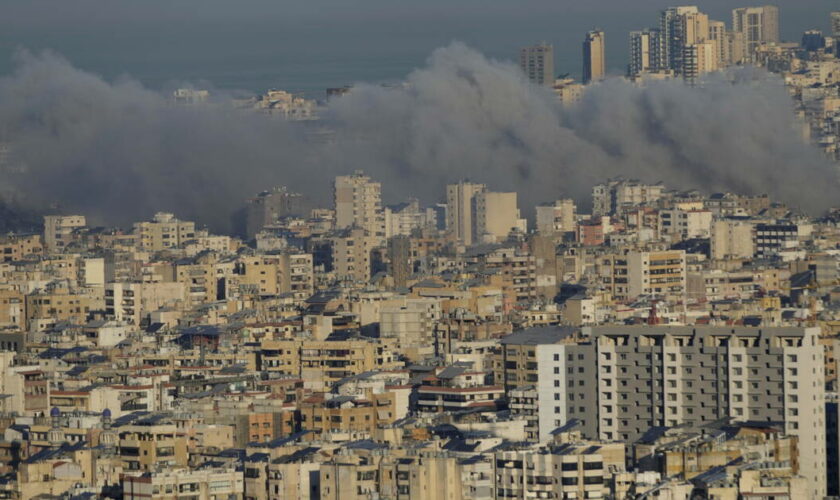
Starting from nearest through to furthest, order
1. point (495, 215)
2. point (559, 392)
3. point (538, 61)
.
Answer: point (559, 392), point (495, 215), point (538, 61)

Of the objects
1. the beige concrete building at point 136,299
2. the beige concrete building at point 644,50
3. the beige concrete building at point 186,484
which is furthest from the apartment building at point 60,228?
the beige concrete building at point 186,484

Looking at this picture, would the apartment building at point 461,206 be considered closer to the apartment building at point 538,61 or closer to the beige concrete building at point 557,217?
the beige concrete building at point 557,217

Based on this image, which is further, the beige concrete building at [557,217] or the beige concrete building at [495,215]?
the beige concrete building at [495,215]

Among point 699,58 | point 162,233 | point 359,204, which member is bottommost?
point 162,233

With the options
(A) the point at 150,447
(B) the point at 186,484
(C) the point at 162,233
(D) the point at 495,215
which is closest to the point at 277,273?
(C) the point at 162,233

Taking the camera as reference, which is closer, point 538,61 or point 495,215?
point 495,215

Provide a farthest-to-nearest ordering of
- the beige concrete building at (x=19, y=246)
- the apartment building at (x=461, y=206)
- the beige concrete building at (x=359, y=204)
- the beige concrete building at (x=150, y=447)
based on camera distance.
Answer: the beige concrete building at (x=359, y=204) < the apartment building at (x=461, y=206) < the beige concrete building at (x=19, y=246) < the beige concrete building at (x=150, y=447)

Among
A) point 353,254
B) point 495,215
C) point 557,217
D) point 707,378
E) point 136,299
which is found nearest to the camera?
point 707,378

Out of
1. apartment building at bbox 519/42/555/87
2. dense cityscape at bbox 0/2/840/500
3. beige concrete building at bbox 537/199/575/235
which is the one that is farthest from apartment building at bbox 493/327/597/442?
apartment building at bbox 519/42/555/87

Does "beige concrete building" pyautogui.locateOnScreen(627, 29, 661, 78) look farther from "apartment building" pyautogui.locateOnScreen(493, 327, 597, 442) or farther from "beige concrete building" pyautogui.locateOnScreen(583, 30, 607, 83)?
"apartment building" pyautogui.locateOnScreen(493, 327, 597, 442)

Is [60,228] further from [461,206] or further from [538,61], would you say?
[538,61]
